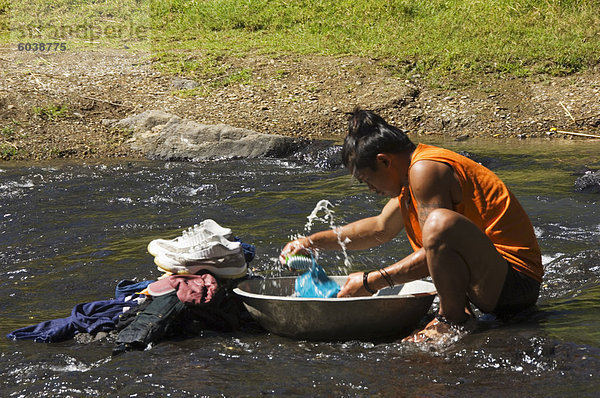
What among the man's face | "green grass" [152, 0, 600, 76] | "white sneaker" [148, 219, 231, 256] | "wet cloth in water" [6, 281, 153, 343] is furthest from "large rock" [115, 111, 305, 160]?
the man's face

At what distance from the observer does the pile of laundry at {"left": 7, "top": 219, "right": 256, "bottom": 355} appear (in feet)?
12.0

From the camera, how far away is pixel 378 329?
345 cm

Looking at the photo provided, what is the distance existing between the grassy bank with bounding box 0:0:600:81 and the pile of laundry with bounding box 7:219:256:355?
8590 mm

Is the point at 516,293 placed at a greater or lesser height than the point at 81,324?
greater

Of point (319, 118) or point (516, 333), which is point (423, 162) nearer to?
point (516, 333)

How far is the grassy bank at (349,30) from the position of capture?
476 inches

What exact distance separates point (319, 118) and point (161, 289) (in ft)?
23.7

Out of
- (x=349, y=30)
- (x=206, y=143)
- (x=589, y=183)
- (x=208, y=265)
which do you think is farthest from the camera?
(x=349, y=30)

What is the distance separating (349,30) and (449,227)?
446 inches

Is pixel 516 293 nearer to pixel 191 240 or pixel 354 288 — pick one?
pixel 354 288

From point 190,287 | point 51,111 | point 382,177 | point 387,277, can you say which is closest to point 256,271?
point 190,287

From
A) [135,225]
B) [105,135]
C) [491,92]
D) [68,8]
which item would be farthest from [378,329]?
[68,8]

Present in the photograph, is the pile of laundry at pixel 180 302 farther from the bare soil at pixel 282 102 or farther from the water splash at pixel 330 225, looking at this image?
the bare soil at pixel 282 102

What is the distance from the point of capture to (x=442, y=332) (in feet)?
11.0
